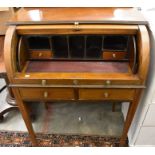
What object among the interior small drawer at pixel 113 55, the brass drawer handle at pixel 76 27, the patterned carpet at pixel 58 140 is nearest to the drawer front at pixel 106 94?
the interior small drawer at pixel 113 55

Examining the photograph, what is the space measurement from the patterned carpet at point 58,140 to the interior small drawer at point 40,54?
0.74 meters

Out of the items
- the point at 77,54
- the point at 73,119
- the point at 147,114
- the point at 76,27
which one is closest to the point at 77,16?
the point at 76,27

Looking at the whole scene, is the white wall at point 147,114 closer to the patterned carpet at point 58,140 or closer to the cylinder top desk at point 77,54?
the cylinder top desk at point 77,54

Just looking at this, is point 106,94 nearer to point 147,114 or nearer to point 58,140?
point 147,114

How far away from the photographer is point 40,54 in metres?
1.13

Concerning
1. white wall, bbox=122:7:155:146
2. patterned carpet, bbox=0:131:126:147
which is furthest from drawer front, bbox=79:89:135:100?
patterned carpet, bbox=0:131:126:147

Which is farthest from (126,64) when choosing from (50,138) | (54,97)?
(50,138)

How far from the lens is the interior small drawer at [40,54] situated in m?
1.12

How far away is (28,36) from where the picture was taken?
1062mm

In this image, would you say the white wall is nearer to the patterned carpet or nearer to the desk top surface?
the desk top surface

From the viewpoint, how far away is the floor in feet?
5.16

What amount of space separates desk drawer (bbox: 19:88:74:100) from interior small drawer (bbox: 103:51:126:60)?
1.00 ft

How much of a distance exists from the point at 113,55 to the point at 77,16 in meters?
0.32
